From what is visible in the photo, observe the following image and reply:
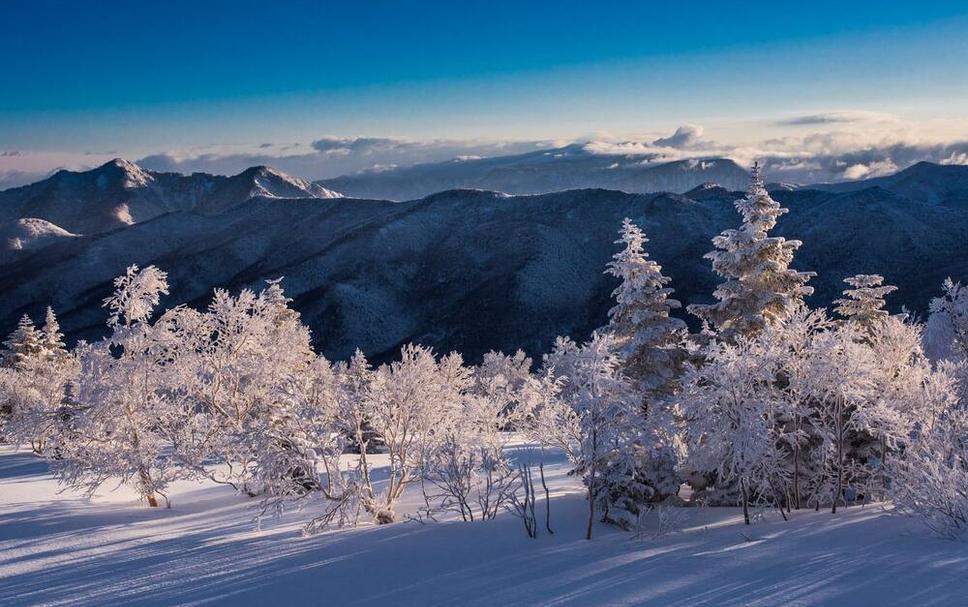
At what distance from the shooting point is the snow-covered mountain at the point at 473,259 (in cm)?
9838

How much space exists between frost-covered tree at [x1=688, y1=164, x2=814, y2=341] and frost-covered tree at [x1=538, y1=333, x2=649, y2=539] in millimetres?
7987

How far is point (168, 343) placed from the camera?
65.2ft

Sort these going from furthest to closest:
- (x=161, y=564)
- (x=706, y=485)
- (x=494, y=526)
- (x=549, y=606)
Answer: (x=706, y=485) → (x=494, y=526) → (x=161, y=564) → (x=549, y=606)

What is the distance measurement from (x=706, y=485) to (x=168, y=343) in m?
16.2

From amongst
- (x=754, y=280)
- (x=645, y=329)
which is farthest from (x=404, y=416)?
(x=754, y=280)

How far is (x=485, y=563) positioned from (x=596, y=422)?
369 cm

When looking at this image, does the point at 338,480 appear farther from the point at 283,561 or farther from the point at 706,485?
the point at 706,485

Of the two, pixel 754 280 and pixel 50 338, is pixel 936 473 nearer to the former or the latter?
pixel 754 280

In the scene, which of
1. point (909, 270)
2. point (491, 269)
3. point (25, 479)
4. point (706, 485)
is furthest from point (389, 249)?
point (706, 485)

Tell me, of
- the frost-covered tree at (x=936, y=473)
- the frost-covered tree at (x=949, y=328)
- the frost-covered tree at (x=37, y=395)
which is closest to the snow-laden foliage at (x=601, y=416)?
the frost-covered tree at (x=936, y=473)

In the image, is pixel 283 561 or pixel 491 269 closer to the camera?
pixel 283 561

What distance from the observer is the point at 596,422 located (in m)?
14.2

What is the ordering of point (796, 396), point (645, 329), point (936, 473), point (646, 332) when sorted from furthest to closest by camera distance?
point (645, 329)
point (646, 332)
point (796, 396)
point (936, 473)

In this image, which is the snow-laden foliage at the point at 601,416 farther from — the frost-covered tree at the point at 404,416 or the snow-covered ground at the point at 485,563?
the snow-covered ground at the point at 485,563
